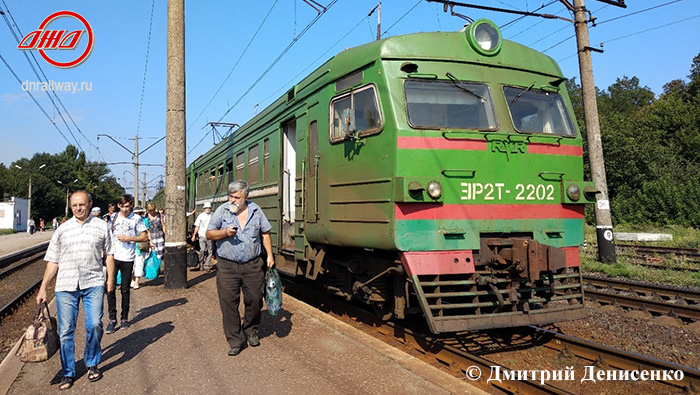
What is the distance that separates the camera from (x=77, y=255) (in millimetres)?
4680

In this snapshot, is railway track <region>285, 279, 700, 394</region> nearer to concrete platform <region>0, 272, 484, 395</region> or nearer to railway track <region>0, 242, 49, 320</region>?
concrete platform <region>0, 272, 484, 395</region>

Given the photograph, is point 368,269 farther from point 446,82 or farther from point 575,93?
point 575,93

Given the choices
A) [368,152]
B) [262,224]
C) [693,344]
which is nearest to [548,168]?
[368,152]

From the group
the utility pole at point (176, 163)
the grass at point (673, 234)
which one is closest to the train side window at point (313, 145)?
the utility pole at point (176, 163)

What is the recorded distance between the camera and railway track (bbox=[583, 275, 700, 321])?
24.4 feet

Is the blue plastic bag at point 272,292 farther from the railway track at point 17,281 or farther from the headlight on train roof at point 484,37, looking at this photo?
the railway track at point 17,281

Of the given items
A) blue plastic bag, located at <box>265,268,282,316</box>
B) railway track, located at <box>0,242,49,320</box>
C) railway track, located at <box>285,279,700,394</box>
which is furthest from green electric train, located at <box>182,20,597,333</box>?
railway track, located at <box>0,242,49,320</box>

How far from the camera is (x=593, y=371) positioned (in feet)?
17.0

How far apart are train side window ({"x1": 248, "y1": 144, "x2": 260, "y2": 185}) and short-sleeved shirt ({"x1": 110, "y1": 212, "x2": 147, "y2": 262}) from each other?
A: 127 inches

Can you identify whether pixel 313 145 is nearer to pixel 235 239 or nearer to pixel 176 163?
pixel 235 239

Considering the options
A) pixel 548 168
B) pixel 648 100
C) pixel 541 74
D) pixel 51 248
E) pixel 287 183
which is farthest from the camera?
pixel 648 100

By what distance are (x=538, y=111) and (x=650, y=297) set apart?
4963mm

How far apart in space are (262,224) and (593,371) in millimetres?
3910

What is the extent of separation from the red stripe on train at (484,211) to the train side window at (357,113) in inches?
41.5
